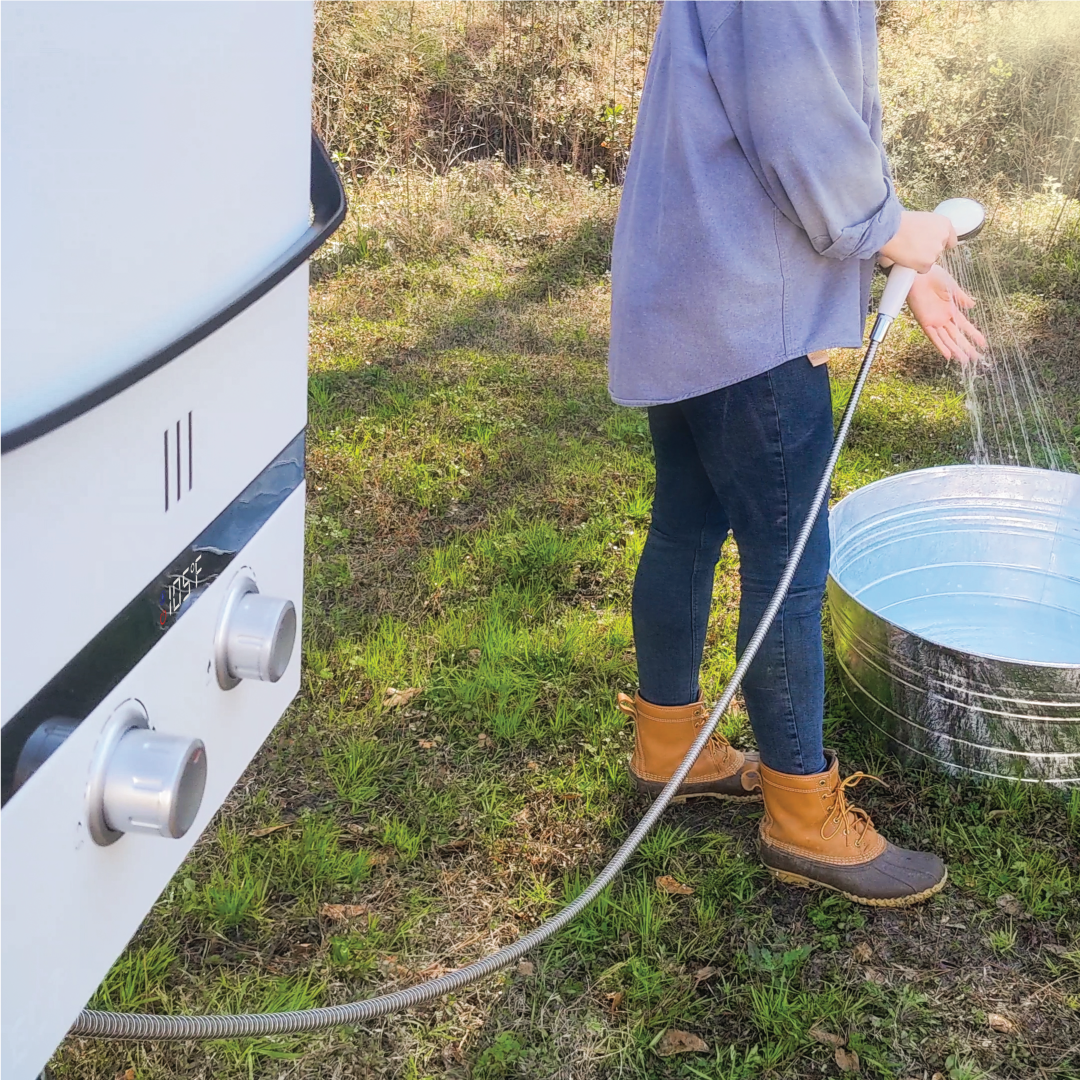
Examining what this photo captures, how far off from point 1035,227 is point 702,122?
5073 mm

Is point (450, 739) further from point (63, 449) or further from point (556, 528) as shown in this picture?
point (63, 449)

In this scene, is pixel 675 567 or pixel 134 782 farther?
pixel 675 567

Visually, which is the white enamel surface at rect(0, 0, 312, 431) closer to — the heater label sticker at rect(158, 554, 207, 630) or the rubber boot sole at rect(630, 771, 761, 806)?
the heater label sticker at rect(158, 554, 207, 630)

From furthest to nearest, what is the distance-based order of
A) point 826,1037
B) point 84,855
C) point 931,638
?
point 931,638 < point 826,1037 < point 84,855

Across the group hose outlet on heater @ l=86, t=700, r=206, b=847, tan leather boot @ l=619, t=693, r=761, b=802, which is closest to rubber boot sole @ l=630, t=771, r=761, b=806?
tan leather boot @ l=619, t=693, r=761, b=802

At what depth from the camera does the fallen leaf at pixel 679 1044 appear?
1840 mm

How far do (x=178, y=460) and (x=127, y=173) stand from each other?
229 millimetres

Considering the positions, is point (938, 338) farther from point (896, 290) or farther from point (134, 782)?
point (134, 782)

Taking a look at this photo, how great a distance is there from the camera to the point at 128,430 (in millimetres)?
754

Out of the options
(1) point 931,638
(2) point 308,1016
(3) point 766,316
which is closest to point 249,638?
(2) point 308,1016

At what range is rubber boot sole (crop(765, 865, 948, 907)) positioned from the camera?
212 cm

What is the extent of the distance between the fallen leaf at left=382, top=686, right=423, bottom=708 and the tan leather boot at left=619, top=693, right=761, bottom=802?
0.60m

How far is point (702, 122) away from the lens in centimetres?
162

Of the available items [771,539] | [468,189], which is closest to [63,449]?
[771,539]
